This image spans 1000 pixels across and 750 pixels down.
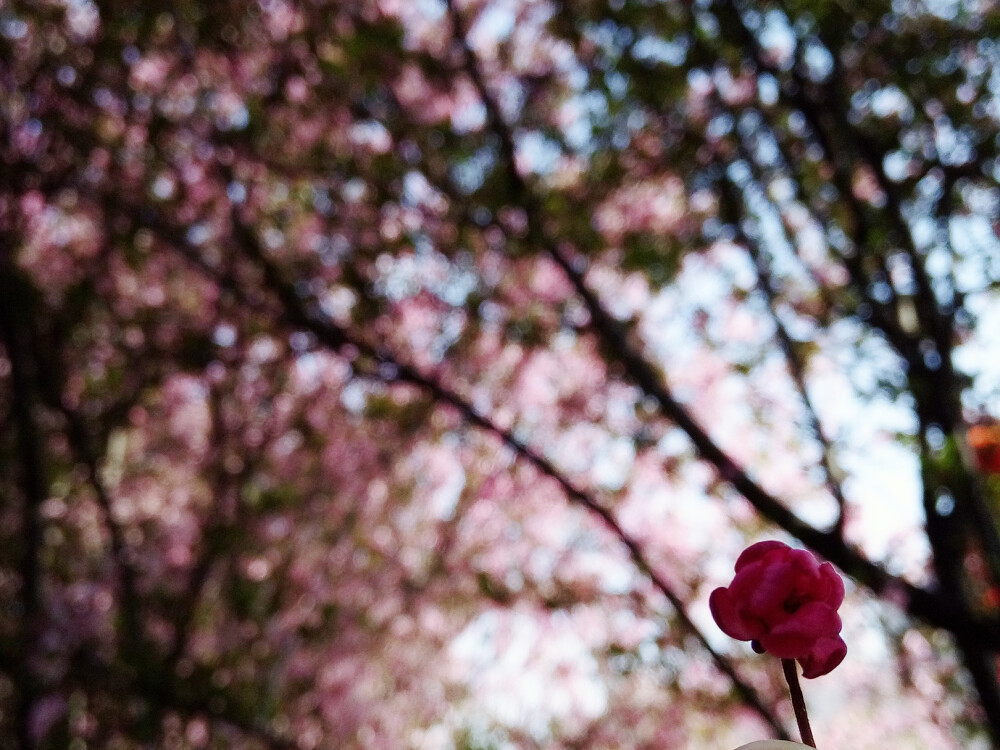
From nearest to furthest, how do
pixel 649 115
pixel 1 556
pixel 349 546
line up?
A: 1. pixel 649 115
2. pixel 1 556
3. pixel 349 546

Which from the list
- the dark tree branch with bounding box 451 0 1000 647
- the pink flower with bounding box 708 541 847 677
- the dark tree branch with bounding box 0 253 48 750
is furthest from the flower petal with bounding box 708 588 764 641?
the dark tree branch with bounding box 0 253 48 750

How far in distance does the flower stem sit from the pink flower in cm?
1

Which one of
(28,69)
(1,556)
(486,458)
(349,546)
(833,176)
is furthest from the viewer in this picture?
(349,546)

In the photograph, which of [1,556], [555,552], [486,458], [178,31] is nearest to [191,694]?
[1,556]

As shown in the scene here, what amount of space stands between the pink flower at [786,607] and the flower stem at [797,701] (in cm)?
1

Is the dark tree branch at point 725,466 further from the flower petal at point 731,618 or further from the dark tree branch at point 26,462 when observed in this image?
the dark tree branch at point 26,462

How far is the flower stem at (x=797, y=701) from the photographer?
805 millimetres

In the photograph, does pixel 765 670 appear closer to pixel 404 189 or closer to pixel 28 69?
pixel 404 189

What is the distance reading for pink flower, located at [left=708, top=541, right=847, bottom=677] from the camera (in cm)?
83

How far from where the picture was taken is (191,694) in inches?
157

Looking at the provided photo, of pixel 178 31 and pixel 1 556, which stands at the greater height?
pixel 178 31

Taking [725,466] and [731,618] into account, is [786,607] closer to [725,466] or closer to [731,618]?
[731,618]

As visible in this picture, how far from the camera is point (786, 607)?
864 mm

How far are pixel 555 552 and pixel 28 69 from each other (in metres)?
4.54
